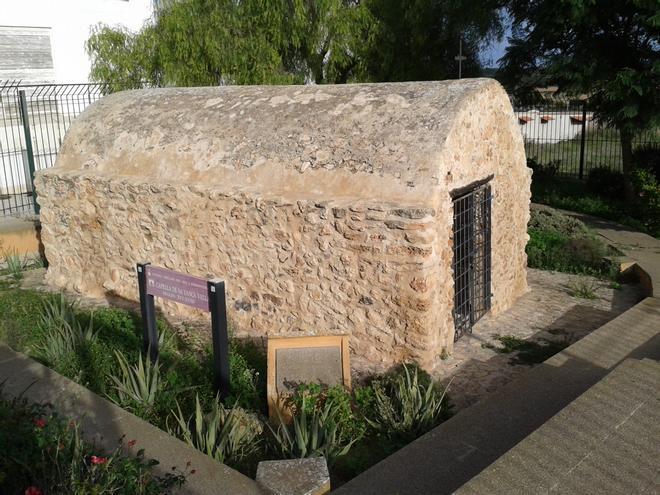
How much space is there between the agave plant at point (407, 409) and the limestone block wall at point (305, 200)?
0.85 metres

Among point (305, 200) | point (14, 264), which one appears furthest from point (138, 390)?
point (14, 264)

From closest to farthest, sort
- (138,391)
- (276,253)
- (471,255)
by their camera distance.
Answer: (138,391) < (276,253) < (471,255)

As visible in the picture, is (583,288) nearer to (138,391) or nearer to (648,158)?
(138,391)

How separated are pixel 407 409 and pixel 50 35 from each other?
1421 centimetres

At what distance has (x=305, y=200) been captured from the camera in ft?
22.2

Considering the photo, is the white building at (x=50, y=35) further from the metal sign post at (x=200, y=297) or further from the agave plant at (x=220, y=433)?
the agave plant at (x=220, y=433)

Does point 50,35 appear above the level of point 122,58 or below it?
above

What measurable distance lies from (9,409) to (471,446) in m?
3.15

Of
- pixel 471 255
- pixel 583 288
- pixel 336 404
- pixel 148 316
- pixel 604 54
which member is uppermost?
pixel 604 54

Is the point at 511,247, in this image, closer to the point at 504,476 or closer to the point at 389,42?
the point at 504,476

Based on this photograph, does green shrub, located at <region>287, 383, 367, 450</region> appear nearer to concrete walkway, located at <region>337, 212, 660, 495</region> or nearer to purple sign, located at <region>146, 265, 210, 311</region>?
concrete walkway, located at <region>337, 212, 660, 495</region>

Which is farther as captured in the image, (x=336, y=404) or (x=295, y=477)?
(x=336, y=404)

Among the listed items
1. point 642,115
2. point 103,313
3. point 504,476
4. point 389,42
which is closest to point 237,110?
point 103,313

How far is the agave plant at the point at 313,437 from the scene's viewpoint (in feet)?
15.7
